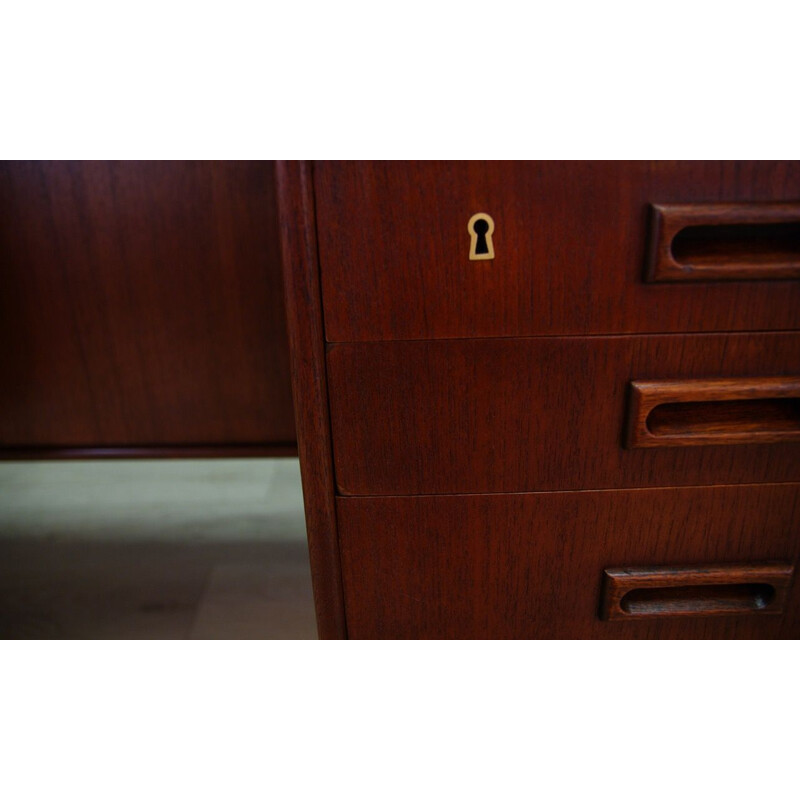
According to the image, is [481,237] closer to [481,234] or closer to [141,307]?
[481,234]

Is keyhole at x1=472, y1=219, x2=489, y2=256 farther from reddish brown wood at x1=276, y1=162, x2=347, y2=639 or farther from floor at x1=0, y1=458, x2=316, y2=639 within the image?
floor at x1=0, y1=458, x2=316, y2=639

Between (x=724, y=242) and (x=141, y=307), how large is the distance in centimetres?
52

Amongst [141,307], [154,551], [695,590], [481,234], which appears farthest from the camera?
[154,551]

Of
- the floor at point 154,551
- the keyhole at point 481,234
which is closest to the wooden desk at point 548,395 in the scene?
the keyhole at point 481,234

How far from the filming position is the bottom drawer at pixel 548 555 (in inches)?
16.8

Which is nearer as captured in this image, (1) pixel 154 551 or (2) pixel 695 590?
(2) pixel 695 590

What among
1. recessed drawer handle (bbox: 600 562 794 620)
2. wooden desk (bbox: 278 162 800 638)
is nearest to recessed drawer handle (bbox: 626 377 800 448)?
wooden desk (bbox: 278 162 800 638)

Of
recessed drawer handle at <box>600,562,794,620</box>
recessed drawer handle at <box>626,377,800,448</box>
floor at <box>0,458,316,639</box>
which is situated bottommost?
floor at <box>0,458,316,639</box>

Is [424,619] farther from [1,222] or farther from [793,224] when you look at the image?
[1,222]

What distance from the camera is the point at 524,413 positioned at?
15.7 inches

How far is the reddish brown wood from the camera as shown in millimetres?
349

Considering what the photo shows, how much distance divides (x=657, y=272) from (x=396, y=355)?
0.16 m

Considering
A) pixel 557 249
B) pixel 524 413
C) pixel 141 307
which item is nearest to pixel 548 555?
pixel 524 413

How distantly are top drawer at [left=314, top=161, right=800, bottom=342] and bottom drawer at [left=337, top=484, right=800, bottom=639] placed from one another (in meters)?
0.12
